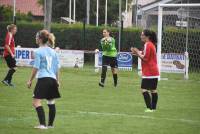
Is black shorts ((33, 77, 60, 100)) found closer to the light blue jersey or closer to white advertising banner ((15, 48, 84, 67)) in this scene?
the light blue jersey

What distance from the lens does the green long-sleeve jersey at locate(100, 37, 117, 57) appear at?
23.4 meters

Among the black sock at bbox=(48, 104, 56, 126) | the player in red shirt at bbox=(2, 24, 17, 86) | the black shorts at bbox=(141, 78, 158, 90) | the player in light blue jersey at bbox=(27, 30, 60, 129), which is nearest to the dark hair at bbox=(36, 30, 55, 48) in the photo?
the player in light blue jersey at bbox=(27, 30, 60, 129)

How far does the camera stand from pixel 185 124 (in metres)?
13.9

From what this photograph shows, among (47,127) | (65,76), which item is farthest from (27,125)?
(65,76)

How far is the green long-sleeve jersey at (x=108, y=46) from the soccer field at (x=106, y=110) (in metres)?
1.09

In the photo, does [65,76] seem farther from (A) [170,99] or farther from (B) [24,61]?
(A) [170,99]

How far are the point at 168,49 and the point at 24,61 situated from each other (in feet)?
23.6

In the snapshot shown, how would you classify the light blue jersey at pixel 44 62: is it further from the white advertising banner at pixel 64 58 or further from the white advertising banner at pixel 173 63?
the white advertising banner at pixel 64 58

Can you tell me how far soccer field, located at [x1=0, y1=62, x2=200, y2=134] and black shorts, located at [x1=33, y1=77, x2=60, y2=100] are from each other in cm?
61

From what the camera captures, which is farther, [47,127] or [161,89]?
[161,89]

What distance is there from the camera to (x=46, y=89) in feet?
40.7

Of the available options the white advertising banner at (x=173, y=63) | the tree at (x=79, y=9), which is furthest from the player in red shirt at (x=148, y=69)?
the tree at (x=79, y=9)

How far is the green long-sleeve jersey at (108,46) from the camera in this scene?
23.4 meters

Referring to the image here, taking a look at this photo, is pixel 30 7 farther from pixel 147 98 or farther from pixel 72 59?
pixel 147 98
